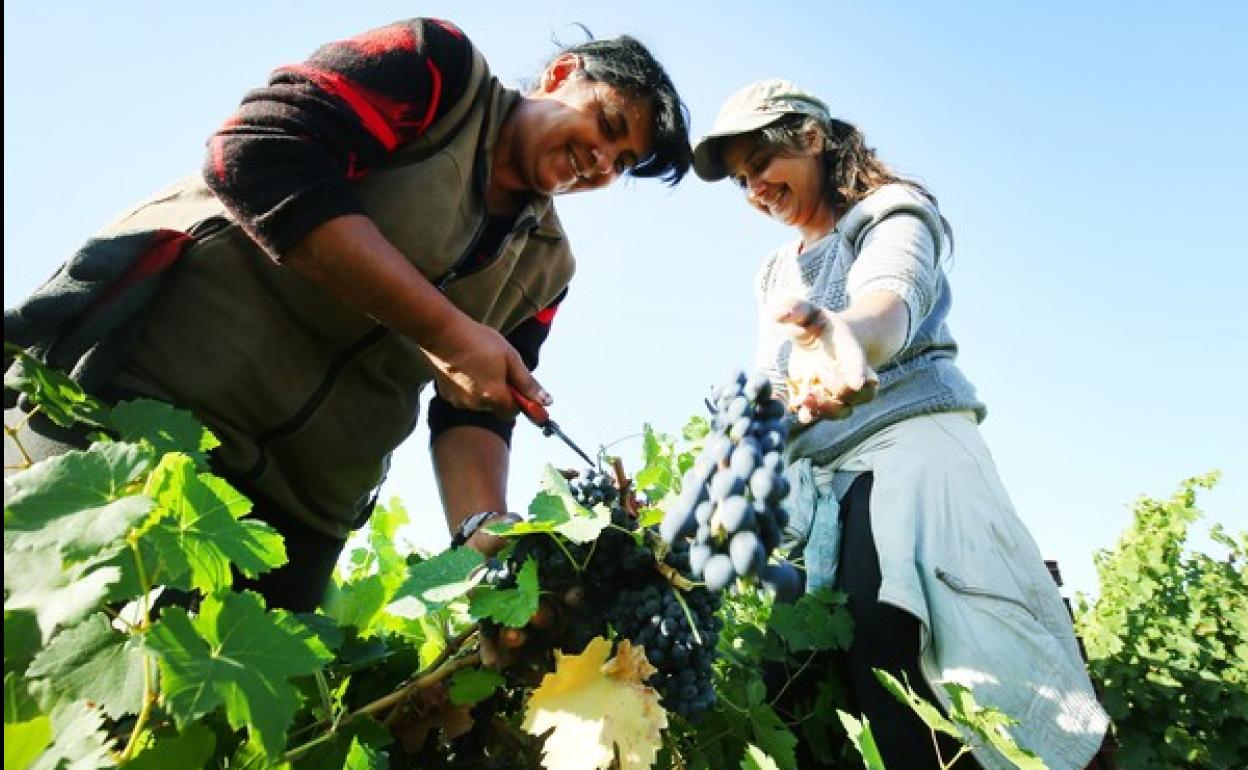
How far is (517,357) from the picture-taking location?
161cm

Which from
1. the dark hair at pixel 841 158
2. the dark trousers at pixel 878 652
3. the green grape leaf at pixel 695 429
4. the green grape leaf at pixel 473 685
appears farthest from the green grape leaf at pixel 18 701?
the green grape leaf at pixel 695 429

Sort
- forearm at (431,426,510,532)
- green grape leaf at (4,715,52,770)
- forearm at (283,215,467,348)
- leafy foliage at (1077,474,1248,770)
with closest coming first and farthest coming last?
green grape leaf at (4,715,52,770) → forearm at (283,215,467,348) → forearm at (431,426,510,532) → leafy foliage at (1077,474,1248,770)

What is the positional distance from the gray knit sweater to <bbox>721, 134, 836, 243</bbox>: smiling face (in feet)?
0.53

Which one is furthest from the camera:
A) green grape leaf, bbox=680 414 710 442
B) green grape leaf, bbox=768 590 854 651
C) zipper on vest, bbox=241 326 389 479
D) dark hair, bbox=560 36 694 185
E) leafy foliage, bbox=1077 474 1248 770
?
leafy foliage, bbox=1077 474 1248 770

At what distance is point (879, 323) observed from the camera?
5.18ft

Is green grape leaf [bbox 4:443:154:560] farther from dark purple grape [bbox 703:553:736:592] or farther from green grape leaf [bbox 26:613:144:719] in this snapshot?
dark purple grape [bbox 703:553:736:592]

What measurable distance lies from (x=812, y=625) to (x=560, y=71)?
1353mm

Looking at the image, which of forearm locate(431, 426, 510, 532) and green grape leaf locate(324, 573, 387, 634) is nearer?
green grape leaf locate(324, 573, 387, 634)

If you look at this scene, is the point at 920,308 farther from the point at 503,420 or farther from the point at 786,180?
the point at 503,420

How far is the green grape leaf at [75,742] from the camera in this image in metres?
0.77

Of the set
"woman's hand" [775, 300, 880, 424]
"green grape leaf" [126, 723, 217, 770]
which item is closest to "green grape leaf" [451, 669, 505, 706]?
"green grape leaf" [126, 723, 217, 770]

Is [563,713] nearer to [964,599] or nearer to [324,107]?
[964,599]

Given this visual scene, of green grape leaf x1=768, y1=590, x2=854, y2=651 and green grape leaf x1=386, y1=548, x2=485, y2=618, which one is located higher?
green grape leaf x1=386, y1=548, x2=485, y2=618

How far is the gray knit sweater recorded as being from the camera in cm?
185
